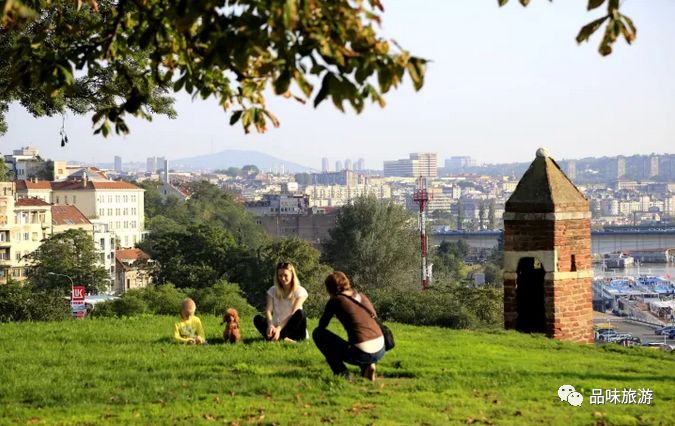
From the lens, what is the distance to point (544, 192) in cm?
1421

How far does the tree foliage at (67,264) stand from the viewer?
6719 cm

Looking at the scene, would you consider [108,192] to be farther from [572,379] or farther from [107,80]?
[572,379]

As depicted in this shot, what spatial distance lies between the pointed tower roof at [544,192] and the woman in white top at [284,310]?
386cm

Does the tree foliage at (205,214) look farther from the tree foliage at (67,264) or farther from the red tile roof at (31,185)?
the tree foliage at (67,264)

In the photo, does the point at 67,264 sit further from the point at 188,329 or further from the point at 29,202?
the point at 188,329

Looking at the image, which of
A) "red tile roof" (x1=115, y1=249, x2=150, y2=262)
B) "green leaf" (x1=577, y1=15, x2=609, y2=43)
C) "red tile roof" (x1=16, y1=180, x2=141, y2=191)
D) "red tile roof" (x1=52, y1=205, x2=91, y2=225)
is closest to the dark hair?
"green leaf" (x1=577, y1=15, x2=609, y2=43)

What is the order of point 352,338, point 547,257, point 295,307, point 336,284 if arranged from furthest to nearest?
point 547,257 < point 295,307 < point 336,284 < point 352,338

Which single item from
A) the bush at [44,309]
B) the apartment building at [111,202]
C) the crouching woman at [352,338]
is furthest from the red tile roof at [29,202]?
the crouching woman at [352,338]

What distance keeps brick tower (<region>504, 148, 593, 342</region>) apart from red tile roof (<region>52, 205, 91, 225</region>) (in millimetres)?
93926

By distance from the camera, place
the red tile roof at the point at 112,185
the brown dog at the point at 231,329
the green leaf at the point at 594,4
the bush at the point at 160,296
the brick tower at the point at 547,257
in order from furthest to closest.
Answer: the red tile roof at the point at 112,185 → the bush at the point at 160,296 → the brick tower at the point at 547,257 → the brown dog at the point at 231,329 → the green leaf at the point at 594,4

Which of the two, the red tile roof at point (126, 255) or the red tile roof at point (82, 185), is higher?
the red tile roof at point (82, 185)

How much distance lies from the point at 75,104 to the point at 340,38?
41.7 ft
